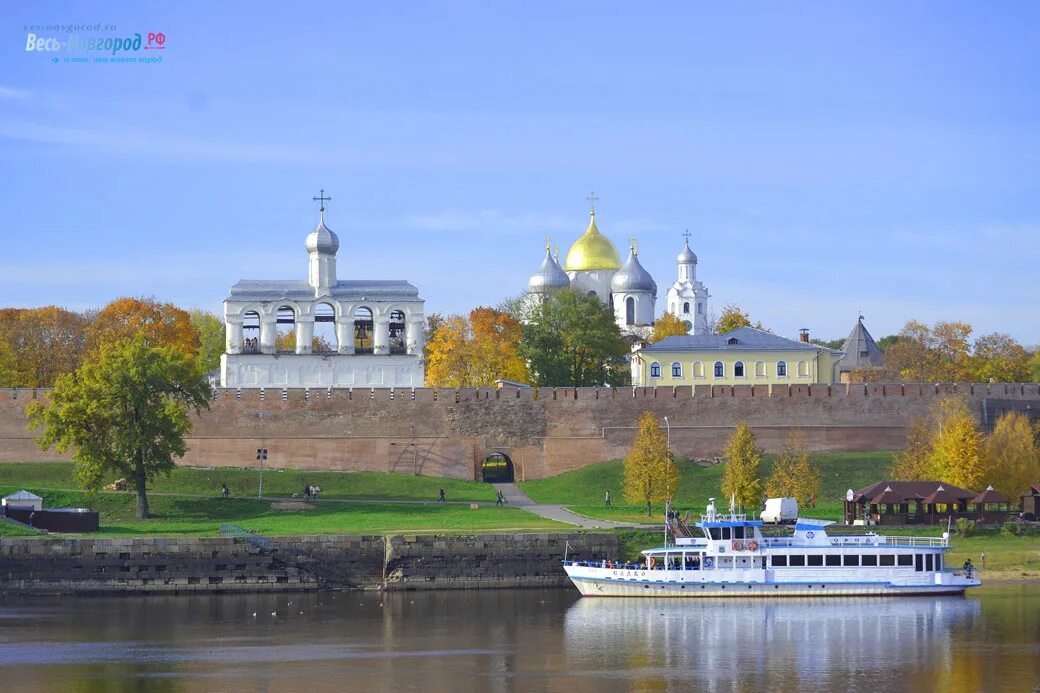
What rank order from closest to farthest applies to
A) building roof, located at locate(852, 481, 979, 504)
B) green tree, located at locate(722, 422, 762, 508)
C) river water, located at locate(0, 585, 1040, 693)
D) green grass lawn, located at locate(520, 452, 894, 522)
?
1. river water, located at locate(0, 585, 1040, 693)
2. building roof, located at locate(852, 481, 979, 504)
3. green tree, located at locate(722, 422, 762, 508)
4. green grass lawn, located at locate(520, 452, 894, 522)

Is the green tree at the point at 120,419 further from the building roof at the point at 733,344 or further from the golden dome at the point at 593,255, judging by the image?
the golden dome at the point at 593,255

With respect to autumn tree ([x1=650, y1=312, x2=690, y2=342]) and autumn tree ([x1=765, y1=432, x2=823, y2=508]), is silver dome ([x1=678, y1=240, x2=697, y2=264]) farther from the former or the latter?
autumn tree ([x1=765, y1=432, x2=823, y2=508])

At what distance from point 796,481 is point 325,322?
27.9 m

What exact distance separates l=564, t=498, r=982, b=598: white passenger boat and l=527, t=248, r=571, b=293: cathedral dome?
65966 mm

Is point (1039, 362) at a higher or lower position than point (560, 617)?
→ higher

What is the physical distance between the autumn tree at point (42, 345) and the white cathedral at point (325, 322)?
30.4ft

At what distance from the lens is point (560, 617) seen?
4638cm

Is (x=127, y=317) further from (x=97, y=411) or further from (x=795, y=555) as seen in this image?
(x=795, y=555)

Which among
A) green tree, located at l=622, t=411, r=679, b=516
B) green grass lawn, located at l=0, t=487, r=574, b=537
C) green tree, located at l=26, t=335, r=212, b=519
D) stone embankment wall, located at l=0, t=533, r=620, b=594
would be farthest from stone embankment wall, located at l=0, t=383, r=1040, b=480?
stone embankment wall, located at l=0, t=533, r=620, b=594

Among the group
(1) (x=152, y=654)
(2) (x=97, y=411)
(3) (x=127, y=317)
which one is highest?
(3) (x=127, y=317)

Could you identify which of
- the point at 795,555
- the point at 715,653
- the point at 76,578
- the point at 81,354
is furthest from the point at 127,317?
the point at 715,653

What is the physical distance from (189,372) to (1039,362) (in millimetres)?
59071

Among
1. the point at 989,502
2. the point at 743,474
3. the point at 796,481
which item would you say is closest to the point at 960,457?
the point at 989,502

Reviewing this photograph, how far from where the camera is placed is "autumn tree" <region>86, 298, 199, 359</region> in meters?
88.6
